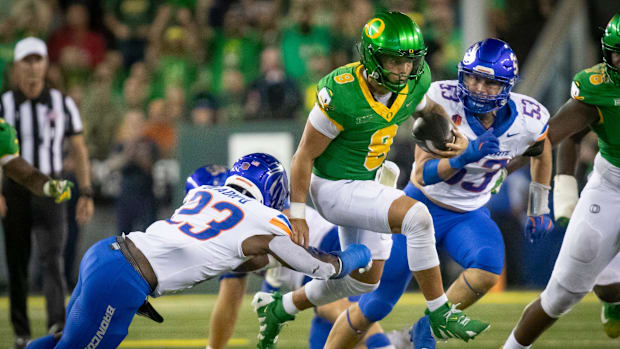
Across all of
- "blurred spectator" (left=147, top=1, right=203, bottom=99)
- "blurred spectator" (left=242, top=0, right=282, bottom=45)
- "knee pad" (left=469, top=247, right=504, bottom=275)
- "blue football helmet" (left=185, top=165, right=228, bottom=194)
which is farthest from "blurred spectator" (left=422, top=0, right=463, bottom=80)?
"knee pad" (left=469, top=247, right=504, bottom=275)

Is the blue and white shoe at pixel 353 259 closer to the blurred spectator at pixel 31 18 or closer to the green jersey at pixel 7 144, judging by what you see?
the green jersey at pixel 7 144

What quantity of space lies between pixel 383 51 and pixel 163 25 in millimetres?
7877

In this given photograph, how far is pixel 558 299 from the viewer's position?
185 inches

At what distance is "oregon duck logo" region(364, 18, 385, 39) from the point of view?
457cm

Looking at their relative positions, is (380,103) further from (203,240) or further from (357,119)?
(203,240)

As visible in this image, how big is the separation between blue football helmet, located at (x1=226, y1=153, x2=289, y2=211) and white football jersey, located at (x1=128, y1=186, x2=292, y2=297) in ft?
0.77

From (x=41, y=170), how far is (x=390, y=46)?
3.16m

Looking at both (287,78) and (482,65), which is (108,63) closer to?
(287,78)

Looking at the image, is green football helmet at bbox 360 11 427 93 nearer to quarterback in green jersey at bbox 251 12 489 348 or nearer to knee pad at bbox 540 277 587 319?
quarterback in green jersey at bbox 251 12 489 348

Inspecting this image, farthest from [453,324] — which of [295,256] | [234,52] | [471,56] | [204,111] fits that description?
[234,52]

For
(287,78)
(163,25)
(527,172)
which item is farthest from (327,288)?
(163,25)

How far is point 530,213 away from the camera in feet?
16.9

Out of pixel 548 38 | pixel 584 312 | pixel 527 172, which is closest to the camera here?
pixel 584 312

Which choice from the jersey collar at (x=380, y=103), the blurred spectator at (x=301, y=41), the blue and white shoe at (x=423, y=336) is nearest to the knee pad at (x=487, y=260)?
the blue and white shoe at (x=423, y=336)
